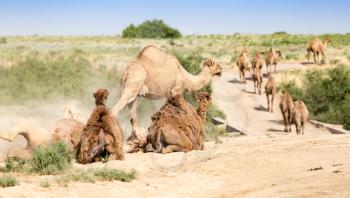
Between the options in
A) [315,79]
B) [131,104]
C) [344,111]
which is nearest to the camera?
[131,104]

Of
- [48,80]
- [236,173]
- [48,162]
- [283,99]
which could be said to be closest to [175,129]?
[236,173]

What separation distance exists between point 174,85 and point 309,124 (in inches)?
350

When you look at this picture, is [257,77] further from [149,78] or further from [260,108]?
[149,78]

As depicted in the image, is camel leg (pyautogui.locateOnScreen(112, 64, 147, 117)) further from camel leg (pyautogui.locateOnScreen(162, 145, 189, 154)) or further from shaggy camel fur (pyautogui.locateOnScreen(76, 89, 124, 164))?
shaggy camel fur (pyautogui.locateOnScreen(76, 89, 124, 164))

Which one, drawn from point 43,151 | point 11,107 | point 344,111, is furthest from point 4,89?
point 43,151

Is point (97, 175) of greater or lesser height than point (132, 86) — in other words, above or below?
below

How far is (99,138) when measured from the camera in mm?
11617

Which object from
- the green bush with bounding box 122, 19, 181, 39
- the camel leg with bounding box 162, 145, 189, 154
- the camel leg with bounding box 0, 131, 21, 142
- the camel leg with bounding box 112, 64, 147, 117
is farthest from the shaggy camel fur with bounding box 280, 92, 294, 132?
the green bush with bounding box 122, 19, 181, 39

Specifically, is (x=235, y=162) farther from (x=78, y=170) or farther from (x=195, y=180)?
(x=78, y=170)

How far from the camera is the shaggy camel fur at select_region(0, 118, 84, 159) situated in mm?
11938

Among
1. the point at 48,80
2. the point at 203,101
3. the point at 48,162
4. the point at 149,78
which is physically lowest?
the point at 48,80

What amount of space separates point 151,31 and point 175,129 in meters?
86.7

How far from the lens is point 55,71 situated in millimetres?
28734

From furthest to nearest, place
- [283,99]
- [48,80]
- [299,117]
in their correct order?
[48,80] → [283,99] → [299,117]
